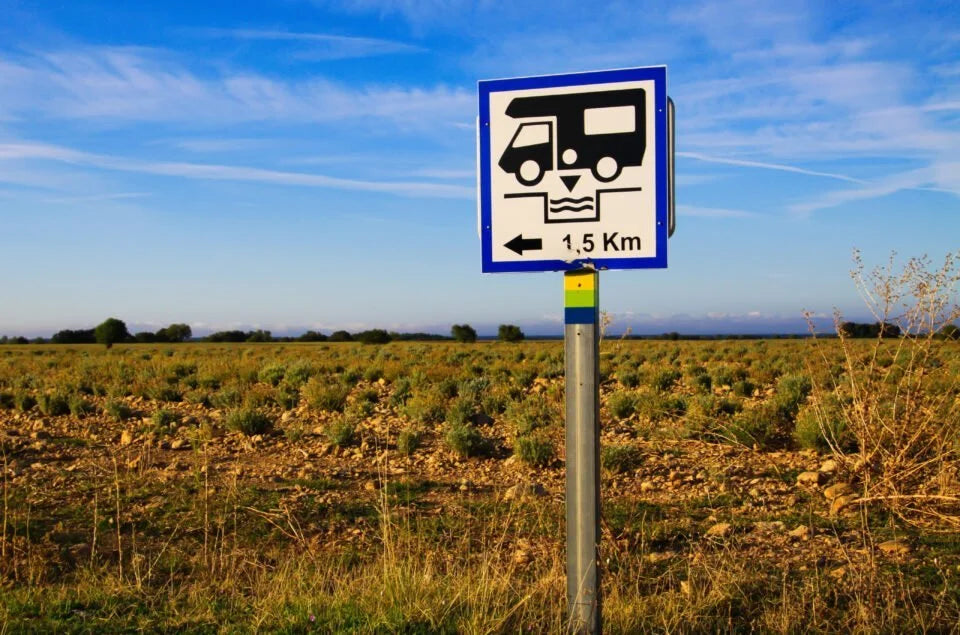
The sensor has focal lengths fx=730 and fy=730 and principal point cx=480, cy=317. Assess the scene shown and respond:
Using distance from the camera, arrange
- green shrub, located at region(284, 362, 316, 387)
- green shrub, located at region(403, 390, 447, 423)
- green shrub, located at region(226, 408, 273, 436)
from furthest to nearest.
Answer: green shrub, located at region(284, 362, 316, 387) < green shrub, located at region(403, 390, 447, 423) < green shrub, located at region(226, 408, 273, 436)

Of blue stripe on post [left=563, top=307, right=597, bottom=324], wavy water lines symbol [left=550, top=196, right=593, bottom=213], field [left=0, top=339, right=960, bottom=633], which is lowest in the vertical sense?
field [left=0, top=339, right=960, bottom=633]

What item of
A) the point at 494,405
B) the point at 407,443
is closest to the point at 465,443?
the point at 407,443

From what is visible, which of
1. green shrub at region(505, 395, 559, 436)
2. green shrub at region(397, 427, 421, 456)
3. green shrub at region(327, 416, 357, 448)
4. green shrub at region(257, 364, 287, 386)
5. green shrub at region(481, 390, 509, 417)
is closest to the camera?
green shrub at region(397, 427, 421, 456)

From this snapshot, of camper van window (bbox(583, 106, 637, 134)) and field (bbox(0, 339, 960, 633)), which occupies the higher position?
camper van window (bbox(583, 106, 637, 134))

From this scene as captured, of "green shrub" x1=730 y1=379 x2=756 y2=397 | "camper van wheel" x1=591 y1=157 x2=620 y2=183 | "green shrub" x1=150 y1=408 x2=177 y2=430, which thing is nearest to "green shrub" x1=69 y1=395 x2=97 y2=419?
"green shrub" x1=150 y1=408 x2=177 y2=430

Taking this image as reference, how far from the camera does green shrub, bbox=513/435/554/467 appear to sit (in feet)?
29.0

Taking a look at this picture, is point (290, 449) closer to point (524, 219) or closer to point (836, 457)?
point (836, 457)

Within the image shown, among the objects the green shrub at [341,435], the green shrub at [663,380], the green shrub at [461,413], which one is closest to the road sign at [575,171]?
the green shrub at [341,435]

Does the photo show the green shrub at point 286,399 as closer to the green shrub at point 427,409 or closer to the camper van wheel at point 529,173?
the green shrub at point 427,409

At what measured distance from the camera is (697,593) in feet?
14.3

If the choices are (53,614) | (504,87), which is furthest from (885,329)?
(53,614)

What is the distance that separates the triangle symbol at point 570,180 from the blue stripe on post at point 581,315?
55cm

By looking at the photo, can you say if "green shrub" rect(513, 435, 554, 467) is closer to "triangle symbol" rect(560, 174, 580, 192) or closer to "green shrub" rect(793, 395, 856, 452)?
"green shrub" rect(793, 395, 856, 452)

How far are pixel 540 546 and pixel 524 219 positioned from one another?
3281 mm
